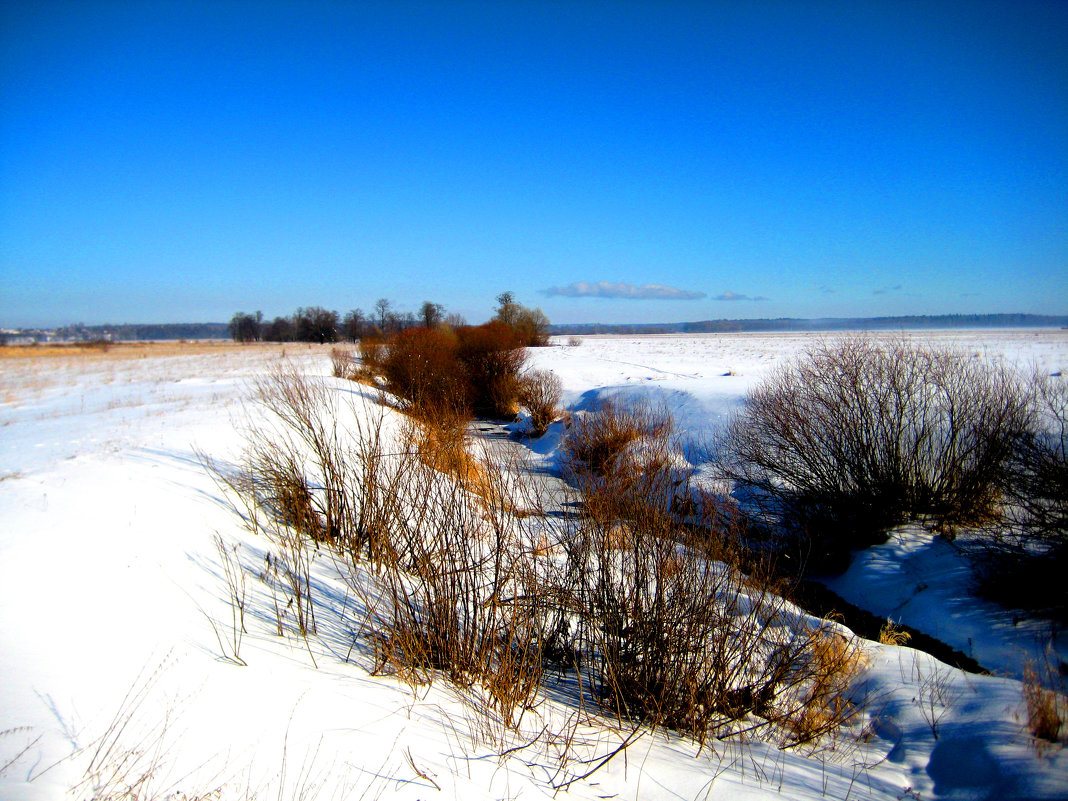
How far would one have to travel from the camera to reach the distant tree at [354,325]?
25342mm

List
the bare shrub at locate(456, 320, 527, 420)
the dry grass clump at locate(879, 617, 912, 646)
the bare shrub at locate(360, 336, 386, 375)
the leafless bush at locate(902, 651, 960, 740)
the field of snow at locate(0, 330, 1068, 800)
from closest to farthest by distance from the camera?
the field of snow at locate(0, 330, 1068, 800) < the leafless bush at locate(902, 651, 960, 740) < the dry grass clump at locate(879, 617, 912, 646) < the bare shrub at locate(360, 336, 386, 375) < the bare shrub at locate(456, 320, 527, 420)

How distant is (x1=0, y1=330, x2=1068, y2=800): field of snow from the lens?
8.46ft

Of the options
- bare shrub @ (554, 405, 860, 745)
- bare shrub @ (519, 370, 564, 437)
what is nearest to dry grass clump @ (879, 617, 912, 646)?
bare shrub @ (554, 405, 860, 745)

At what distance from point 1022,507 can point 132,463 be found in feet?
40.2

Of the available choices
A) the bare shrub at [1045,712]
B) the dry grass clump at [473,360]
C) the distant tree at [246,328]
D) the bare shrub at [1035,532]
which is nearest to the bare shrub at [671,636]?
the bare shrub at [1045,712]

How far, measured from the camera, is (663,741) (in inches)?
154

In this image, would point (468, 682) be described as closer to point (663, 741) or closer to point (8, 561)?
point (663, 741)

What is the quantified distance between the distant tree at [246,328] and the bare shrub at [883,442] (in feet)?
272

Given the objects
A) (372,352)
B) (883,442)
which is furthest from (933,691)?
(372,352)

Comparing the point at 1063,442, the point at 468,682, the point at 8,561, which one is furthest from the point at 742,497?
the point at 8,561

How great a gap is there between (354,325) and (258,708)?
2422 centimetres

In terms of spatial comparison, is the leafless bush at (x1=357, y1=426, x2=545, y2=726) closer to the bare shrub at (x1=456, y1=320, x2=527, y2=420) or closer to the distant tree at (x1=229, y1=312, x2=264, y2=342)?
the bare shrub at (x1=456, y1=320, x2=527, y2=420)

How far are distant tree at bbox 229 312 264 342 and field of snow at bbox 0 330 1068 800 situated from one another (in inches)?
3195

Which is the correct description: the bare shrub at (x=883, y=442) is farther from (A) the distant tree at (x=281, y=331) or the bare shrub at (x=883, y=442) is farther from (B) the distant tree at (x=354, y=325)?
(A) the distant tree at (x=281, y=331)
